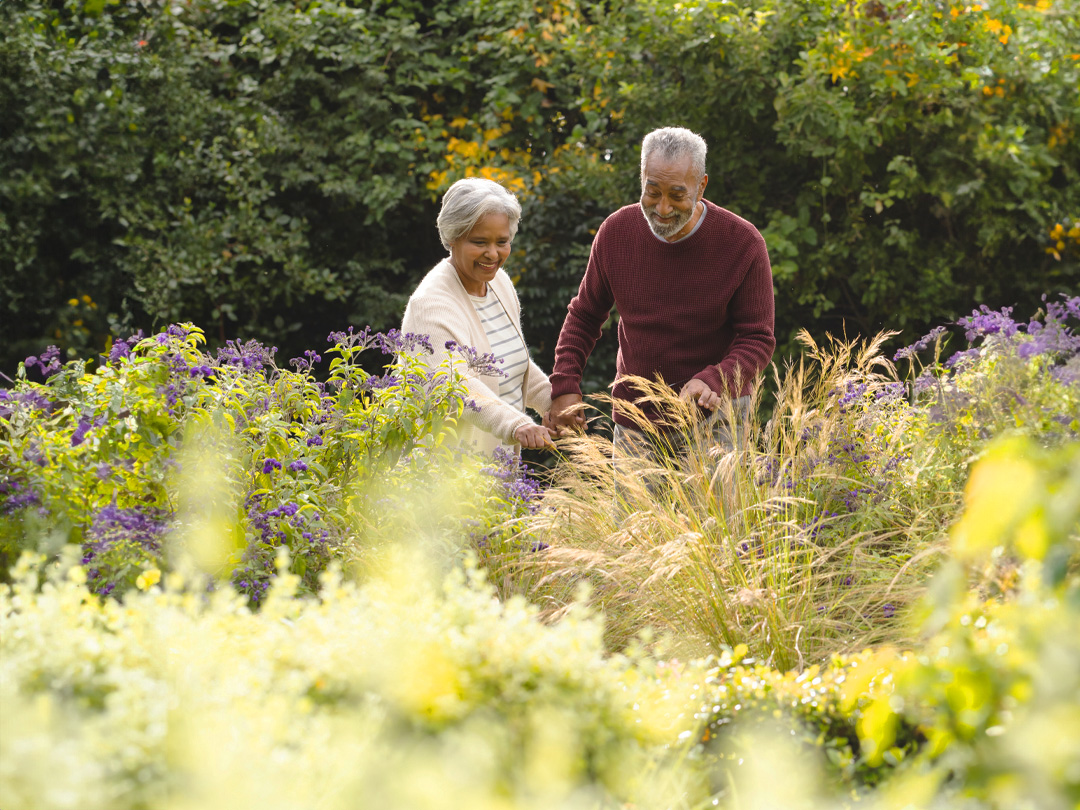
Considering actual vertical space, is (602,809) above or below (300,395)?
below

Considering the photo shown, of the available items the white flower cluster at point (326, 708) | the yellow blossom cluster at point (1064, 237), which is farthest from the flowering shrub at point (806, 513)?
the yellow blossom cluster at point (1064, 237)

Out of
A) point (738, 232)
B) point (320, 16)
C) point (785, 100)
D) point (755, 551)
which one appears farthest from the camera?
point (320, 16)

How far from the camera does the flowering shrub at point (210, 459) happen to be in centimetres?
279

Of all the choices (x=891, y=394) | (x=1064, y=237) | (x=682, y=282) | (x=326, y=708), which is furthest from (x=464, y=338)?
(x=1064, y=237)

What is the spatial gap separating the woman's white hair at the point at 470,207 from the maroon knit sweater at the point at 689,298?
1.64 feet

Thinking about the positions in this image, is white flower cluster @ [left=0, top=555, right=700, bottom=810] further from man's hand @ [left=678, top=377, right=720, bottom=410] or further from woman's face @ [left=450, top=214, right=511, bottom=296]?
woman's face @ [left=450, top=214, right=511, bottom=296]

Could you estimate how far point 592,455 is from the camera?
11.0 ft

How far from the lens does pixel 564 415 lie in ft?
12.8

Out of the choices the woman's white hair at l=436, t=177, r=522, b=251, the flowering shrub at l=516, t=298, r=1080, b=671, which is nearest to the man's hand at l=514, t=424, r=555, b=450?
the flowering shrub at l=516, t=298, r=1080, b=671

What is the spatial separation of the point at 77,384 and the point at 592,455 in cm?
161

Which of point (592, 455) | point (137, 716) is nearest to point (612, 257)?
point (592, 455)

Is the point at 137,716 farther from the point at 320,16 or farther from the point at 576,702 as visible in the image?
the point at 320,16

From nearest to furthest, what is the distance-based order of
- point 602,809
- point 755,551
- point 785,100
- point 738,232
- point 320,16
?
point 602,809 → point 755,551 → point 738,232 → point 785,100 → point 320,16

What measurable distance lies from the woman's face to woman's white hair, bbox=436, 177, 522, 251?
2 centimetres
